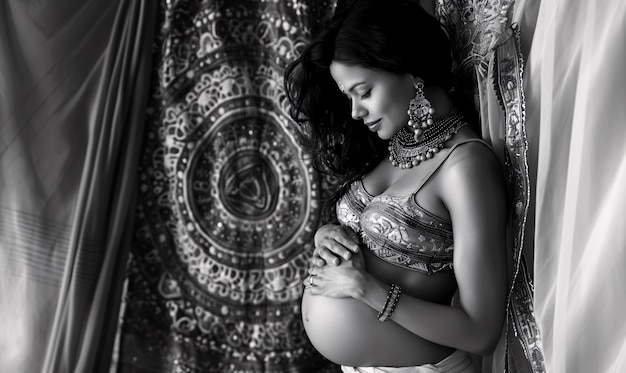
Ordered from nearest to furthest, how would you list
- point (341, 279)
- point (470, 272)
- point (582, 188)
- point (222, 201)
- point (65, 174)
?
point (582, 188)
point (470, 272)
point (341, 279)
point (65, 174)
point (222, 201)

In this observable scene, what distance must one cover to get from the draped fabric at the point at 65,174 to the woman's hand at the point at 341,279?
74 centimetres

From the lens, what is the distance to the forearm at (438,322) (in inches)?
46.4

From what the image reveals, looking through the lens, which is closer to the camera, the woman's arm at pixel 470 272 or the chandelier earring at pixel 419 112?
the woman's arm at pixel 470 272

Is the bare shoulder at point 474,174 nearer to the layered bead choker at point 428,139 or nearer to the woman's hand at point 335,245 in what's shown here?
the layered bead choker at point 428,139

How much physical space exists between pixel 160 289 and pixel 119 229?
0.82 feet

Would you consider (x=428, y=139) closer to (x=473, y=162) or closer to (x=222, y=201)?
(x=473, y=162)

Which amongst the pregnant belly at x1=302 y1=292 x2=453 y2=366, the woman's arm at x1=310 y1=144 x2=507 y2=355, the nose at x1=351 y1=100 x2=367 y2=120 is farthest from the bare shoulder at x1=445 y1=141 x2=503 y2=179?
the pregnant belly at x1=302 y1=292 x2=453 y2=366

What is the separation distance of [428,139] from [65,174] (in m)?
1.11

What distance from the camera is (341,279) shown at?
127cm

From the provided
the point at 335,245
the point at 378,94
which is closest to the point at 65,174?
the point at 335,245

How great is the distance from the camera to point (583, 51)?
0.97 meters

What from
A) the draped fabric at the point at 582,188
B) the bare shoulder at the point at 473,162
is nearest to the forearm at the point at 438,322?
the draped fabric at the point at 582,188

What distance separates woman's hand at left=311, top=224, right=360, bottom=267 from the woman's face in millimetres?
242

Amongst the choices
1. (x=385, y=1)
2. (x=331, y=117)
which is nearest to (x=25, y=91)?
(x=331, y=117)
